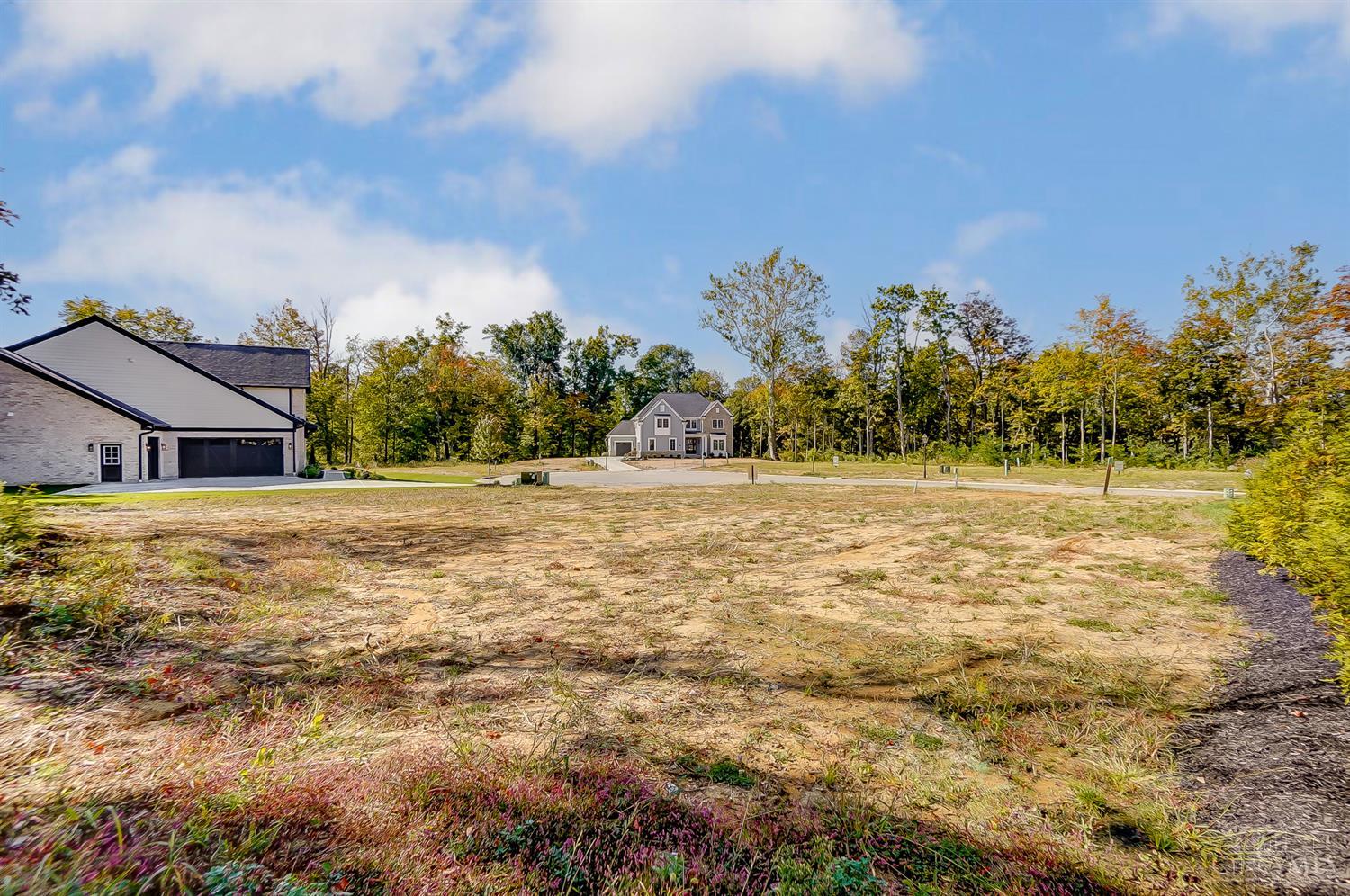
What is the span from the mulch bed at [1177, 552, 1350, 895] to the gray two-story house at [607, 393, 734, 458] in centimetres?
5358

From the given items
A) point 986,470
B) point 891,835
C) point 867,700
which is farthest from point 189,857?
point 986,470

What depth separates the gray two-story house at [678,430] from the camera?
58812mm

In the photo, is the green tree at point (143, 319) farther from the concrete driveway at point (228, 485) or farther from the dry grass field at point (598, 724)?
the dry grass field at point (598, 724)

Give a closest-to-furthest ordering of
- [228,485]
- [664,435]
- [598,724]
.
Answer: [598,724], [228,485], [664,435]

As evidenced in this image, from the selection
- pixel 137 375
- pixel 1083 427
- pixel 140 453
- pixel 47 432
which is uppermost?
pixel 137 375

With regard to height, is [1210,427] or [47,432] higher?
[47,432]

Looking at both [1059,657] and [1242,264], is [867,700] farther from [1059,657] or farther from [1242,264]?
[1242,264]

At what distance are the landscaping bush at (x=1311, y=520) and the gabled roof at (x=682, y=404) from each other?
169ft

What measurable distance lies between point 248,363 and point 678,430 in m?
36.5

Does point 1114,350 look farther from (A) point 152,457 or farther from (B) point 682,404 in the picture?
(A) point 152,457

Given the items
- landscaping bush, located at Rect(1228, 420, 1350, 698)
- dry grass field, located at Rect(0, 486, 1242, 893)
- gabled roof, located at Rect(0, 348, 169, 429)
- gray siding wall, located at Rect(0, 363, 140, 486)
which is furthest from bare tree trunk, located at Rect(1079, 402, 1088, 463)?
gray siding wall, located at Rect(0, 363, 140, 486)

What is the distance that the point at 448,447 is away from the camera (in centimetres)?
5775

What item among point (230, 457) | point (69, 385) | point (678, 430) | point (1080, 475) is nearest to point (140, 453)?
point (69, 385)

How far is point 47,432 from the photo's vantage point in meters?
22.1
